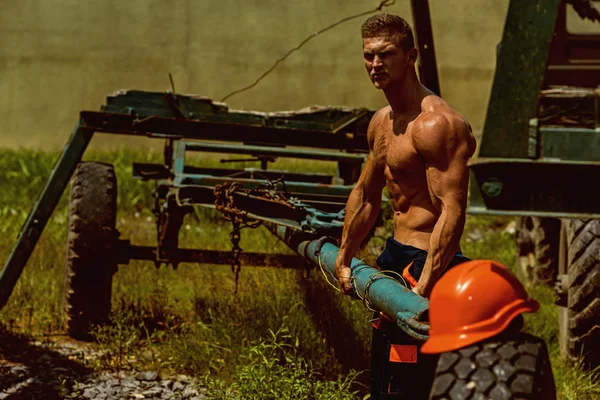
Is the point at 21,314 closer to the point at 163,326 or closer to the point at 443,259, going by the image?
the point at 163,326

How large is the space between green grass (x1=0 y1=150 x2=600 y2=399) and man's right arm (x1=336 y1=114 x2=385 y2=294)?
0.94 meters

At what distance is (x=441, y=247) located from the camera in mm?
4152

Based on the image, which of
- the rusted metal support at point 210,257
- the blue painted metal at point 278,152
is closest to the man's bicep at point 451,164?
the rusted metal support at point 210,257

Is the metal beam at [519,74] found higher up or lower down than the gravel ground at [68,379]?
higher up

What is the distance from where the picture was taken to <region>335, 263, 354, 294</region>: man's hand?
463 centimetres

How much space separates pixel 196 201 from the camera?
707 centimetres

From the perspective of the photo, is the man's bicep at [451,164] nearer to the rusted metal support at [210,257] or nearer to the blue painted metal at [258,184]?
the blue painted metal at [258,184]

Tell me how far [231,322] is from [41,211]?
5.13ft

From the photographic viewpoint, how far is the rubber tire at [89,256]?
748 centimetres

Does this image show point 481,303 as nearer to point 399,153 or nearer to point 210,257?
point 399,153

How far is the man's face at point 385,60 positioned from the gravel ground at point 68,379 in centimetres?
237

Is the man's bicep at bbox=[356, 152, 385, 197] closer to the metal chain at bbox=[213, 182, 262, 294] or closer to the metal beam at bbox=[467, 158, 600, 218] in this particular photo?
the metal chain at bbox=[213, 182, 262, 294]

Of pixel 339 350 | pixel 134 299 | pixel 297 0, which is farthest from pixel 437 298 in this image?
pixel 297 0

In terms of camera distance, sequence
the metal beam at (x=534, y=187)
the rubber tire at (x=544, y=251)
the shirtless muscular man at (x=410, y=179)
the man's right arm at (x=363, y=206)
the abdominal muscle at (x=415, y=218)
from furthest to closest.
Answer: the rubber tire at (x=544, y=251), the man's right arm at (x=363, y=206), the abdominal muscle at (x=415, y=218), the shirtless muscular man at (x=410, y=179), the metal beam at (x=534, y=187)
